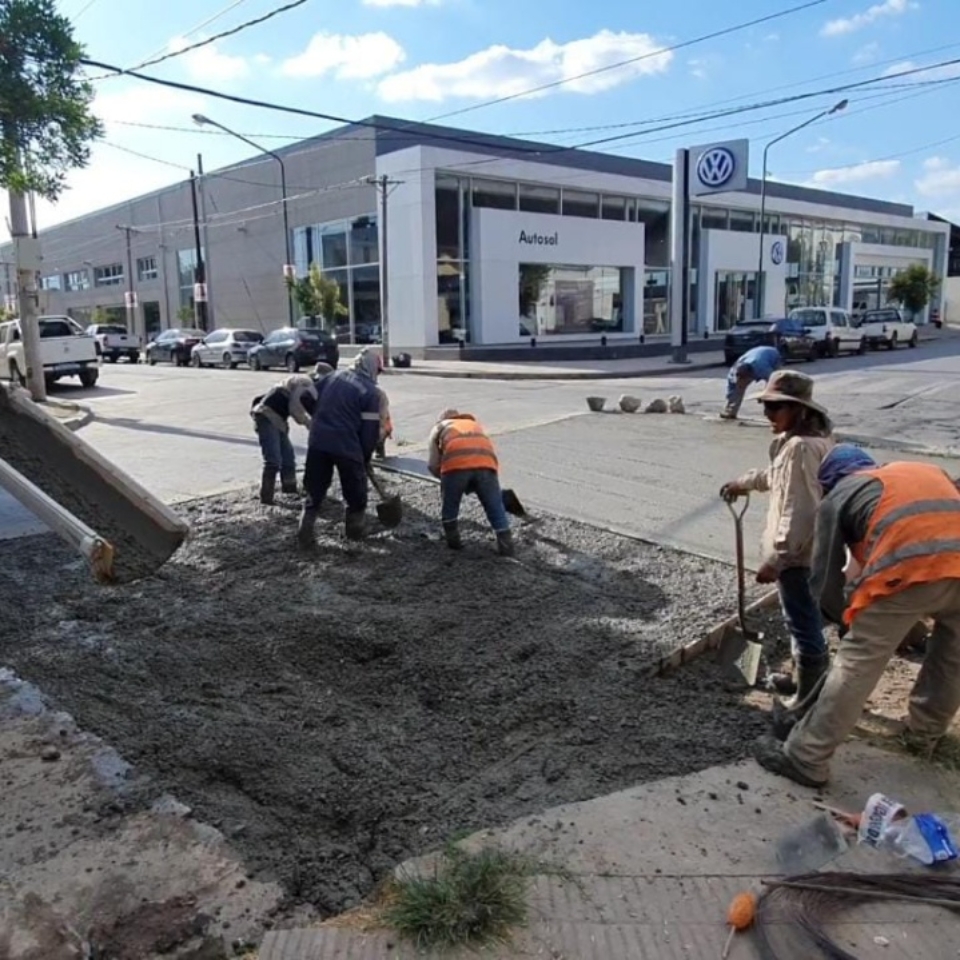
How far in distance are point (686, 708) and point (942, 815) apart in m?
1.22

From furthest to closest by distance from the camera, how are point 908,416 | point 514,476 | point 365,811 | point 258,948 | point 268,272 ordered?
point 268,272 → point 908,416 → point 514,476 → point 365,811 → point 258,948

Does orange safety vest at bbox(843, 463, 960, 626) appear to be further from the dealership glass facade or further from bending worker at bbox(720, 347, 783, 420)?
the dealership glass facade

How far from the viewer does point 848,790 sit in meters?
3.43

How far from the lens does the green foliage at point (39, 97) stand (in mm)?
9125

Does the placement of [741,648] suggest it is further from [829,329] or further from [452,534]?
[829,329]

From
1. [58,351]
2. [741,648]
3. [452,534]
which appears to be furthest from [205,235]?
[741,648]

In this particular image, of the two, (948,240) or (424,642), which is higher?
(948,240)

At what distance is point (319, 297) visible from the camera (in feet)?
111

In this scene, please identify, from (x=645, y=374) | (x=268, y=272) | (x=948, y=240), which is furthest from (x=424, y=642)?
(x=948, y=240)

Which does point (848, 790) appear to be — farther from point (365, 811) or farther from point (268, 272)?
point (268, 272)

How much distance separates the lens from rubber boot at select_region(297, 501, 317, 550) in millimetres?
6793

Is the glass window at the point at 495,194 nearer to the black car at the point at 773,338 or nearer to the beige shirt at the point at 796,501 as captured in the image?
the black car at the point at 773,338

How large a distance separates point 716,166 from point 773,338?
5972 mm

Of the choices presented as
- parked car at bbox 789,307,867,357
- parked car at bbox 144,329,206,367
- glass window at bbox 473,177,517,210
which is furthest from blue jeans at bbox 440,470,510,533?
parked car at bbox 144,329,206,367
